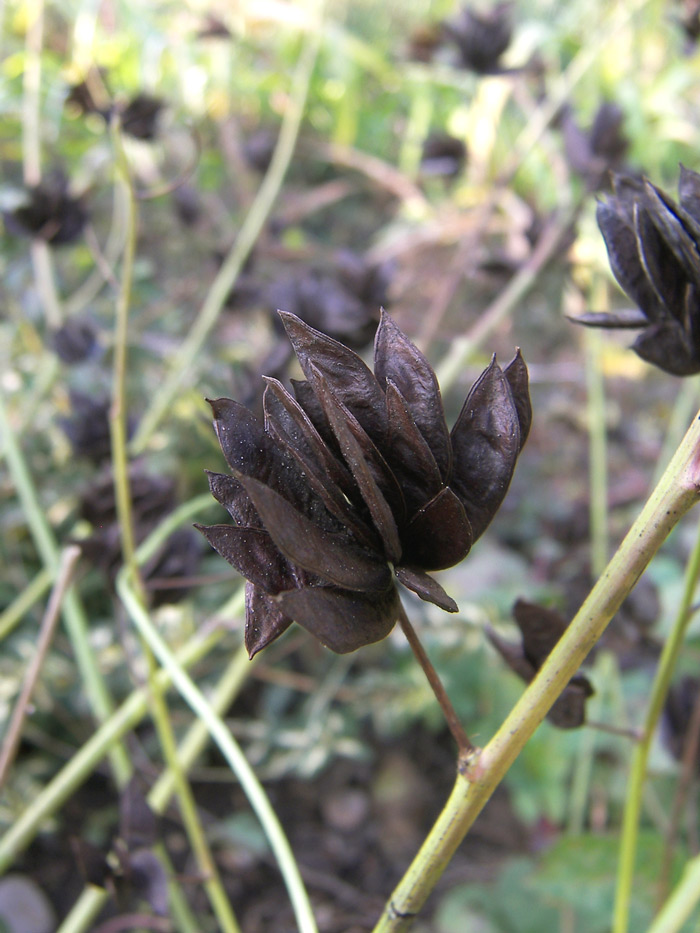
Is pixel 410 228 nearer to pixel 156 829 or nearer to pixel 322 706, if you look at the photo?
pixel 322 706

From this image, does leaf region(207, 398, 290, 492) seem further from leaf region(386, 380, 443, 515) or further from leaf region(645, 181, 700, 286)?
leaf region(645, 181, 700, 286)

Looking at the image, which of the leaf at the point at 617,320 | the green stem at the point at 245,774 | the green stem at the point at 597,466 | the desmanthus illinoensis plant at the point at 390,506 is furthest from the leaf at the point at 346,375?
the green stem at the point at 597,466

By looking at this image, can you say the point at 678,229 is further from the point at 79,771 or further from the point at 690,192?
the point at 79,771

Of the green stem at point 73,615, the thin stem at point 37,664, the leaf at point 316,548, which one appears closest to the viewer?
the leaf at point 316,548

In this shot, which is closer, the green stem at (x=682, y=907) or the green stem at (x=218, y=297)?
the green stem at (x=682, y=907)

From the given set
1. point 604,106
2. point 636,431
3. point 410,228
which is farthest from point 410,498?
point 410,228

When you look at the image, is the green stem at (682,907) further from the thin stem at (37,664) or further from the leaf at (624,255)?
the thin stem at (37,664)

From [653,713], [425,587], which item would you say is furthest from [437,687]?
[653,713]
